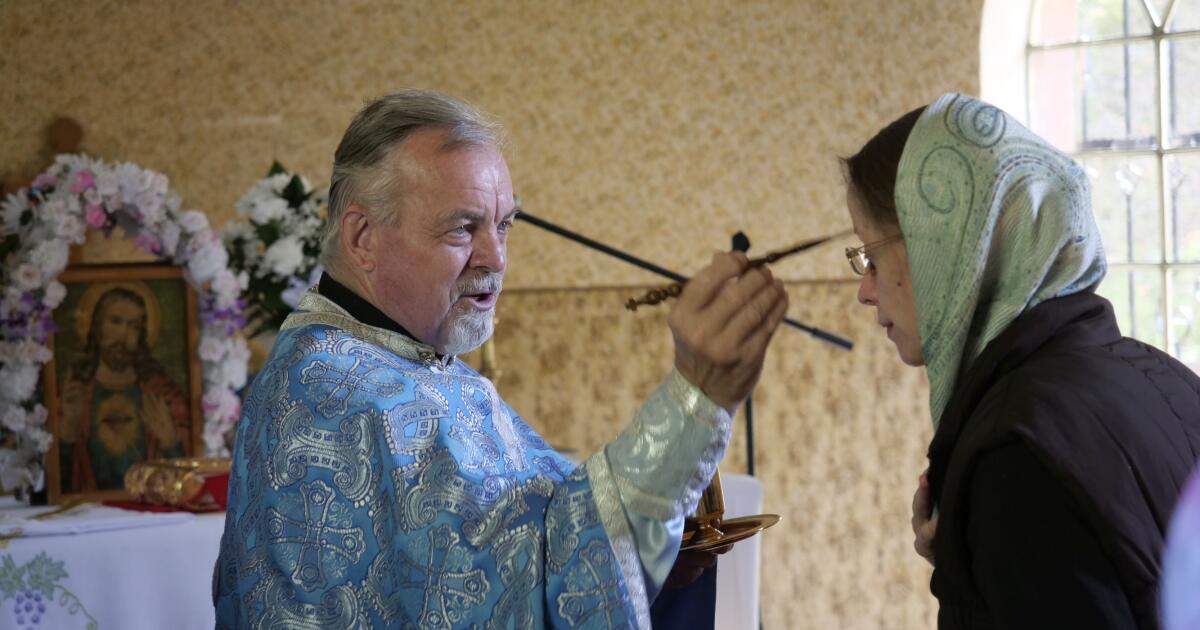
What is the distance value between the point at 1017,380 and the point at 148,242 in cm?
246

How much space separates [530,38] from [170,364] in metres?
2.50

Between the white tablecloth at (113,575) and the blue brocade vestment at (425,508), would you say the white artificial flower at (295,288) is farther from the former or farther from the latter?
the blue brocade vestment at (425,508)

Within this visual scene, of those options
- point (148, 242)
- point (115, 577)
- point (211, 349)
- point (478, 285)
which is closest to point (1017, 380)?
point (478, 285)

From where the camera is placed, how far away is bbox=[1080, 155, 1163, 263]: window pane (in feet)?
17.0

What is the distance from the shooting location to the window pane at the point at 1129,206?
5.18 metres

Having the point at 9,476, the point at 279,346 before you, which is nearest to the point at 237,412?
the point at 9,476

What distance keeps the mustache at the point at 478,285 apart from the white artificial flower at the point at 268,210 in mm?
1680

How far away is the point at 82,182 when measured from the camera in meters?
3.24

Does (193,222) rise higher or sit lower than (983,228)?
higher

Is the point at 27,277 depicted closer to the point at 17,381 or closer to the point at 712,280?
the point at 17,381

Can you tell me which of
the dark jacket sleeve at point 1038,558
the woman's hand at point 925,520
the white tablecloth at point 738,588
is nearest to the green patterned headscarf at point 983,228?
the woman's hand at point 925,520

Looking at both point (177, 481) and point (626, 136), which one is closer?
point (177, 481)

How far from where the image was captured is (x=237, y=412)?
338 centimetres

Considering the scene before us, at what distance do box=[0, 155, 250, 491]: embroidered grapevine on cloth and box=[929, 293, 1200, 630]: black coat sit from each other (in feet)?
7.43
